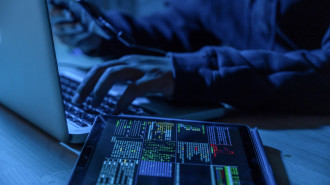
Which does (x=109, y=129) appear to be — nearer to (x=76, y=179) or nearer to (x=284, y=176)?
(x=76, y=179)

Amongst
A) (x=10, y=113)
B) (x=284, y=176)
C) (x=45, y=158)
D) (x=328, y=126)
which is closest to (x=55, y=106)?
(x=45, y=158)

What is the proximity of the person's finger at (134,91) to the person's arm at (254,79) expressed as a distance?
5 cm

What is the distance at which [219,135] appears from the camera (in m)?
0.42

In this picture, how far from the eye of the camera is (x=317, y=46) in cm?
67

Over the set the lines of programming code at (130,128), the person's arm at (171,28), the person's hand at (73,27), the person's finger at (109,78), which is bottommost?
the lines of programming code at (130,128)

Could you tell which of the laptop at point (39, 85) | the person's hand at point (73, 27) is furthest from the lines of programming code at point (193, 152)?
the person's hand at point (73, 27)

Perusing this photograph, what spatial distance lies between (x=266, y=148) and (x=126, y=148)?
22cm

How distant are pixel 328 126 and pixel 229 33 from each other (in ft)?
1.49

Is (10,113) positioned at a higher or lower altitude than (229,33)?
lower

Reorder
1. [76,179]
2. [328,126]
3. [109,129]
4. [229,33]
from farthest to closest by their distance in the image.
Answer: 1. [229,33]
2. [328,126]
3. [109,129]
4. [76,179]

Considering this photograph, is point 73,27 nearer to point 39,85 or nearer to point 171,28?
point 171,28

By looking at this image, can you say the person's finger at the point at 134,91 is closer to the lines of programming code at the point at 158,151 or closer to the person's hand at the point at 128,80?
the person's hand at the point at 128,80

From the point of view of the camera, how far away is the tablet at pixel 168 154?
33 cm

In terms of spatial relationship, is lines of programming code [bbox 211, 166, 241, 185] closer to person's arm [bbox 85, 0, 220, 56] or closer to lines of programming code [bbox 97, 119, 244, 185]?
lines of programming code [bbox 97, 119, 244, 185]
